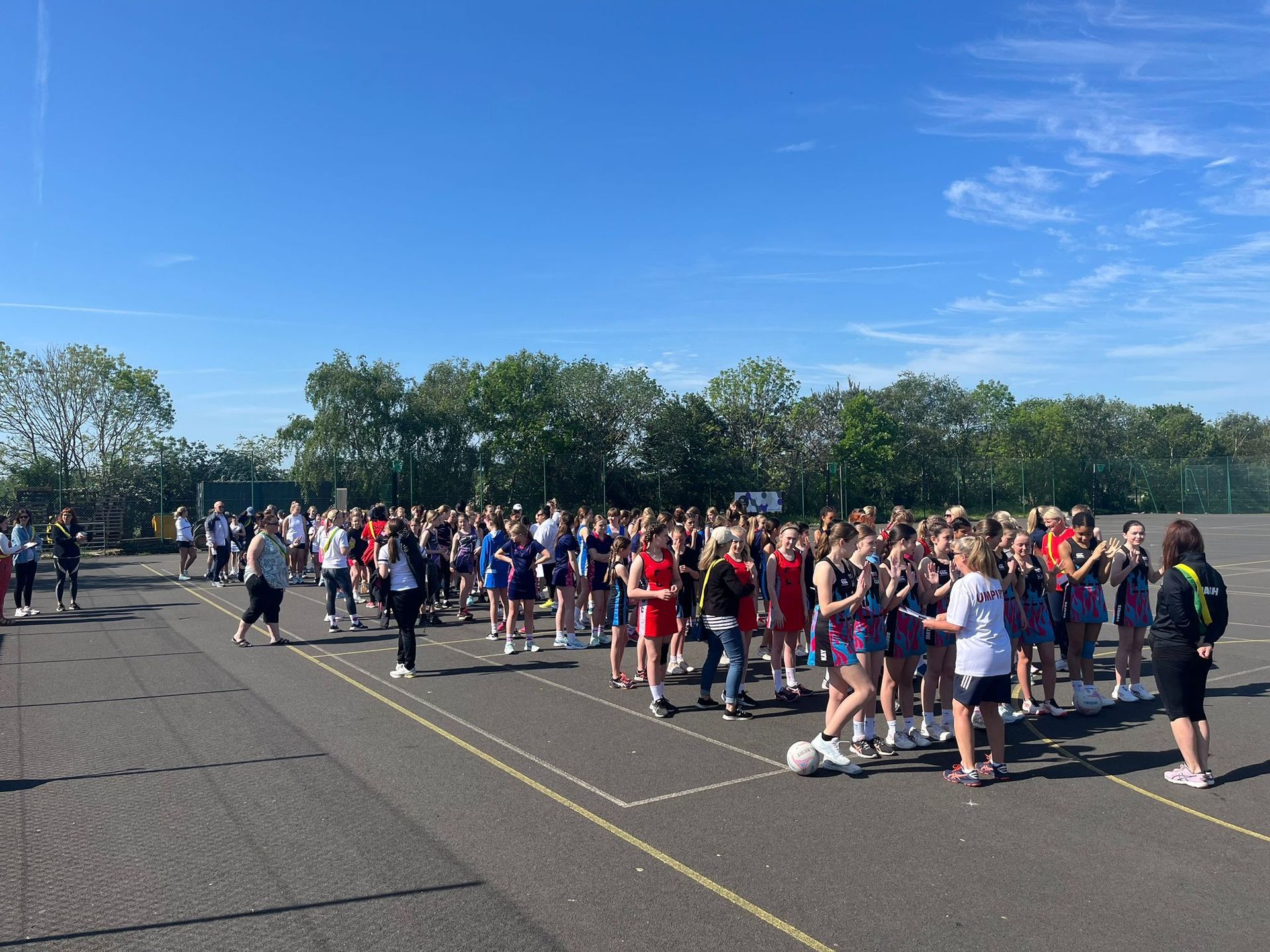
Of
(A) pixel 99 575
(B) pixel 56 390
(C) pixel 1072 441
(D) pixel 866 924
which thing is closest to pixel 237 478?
(B) pixel 56 390

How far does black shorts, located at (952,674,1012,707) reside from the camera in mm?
6023

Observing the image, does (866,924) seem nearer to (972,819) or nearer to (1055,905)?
(1055,905)

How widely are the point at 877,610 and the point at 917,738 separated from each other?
1.26 meters

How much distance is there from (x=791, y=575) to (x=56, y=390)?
138 feet

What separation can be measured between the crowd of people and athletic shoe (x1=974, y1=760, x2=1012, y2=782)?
1 cm

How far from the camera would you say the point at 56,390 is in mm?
39719

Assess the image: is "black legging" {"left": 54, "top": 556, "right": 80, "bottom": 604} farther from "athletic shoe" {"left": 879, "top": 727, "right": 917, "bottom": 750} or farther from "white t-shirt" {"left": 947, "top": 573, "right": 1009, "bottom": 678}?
Answer: "white t-shirt" {"left": 947, "top": 573, "right": 1009, "bottom": 678}

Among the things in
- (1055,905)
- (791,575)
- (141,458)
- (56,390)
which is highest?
(56,390)

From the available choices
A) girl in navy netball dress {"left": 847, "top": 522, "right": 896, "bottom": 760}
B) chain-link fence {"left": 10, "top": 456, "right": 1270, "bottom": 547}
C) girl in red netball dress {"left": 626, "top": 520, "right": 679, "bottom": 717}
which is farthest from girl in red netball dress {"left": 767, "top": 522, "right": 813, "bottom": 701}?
chain-link fence {"left": 10, "top": 456, "right": 1270, "bottom": 547}

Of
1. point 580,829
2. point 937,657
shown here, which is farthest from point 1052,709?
→ point 580,829

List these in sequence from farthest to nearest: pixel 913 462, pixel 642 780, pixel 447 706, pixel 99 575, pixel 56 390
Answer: pixel 913 462 < pixel 56 390 < pixel 99 575 < pixel 447 706 < pixel 642 780

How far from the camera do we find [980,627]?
6094 mm

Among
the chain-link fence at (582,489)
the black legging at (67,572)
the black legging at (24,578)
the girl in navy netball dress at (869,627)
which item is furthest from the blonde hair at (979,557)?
the chain-link fence at (582,489)

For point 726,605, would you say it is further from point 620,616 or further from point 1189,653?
point 1189,653
